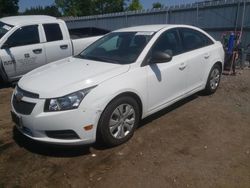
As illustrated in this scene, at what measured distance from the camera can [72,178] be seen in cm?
342

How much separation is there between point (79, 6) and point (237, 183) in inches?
1939

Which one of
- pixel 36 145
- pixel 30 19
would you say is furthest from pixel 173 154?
pixel 30 19

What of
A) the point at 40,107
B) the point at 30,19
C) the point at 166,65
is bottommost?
the point at 40,107

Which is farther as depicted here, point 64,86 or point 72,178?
point 64,86

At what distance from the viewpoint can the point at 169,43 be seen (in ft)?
16.1

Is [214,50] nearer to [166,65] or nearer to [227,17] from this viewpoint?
[166,65]

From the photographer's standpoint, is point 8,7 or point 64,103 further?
point 8,7

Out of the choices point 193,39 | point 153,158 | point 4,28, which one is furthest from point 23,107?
point 4,28

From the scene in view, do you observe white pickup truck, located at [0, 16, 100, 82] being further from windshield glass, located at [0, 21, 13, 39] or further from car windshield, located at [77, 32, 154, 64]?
car windshield, located at [77, 32, 154, 64]

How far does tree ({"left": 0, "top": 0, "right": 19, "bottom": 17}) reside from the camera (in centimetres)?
4204

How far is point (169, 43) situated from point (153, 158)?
6.72 ft

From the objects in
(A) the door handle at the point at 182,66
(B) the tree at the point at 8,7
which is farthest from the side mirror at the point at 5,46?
(B) the tree at the point at 8,7

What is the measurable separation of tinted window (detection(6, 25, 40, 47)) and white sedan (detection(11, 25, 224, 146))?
107 inches

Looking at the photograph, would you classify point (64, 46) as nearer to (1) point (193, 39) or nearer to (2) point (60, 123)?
(1) point (193, 39)
